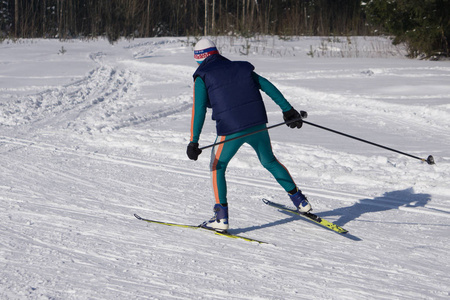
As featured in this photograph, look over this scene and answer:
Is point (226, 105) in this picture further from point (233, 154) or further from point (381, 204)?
point (381, 204)

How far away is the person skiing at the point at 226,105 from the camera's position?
13.1 ft

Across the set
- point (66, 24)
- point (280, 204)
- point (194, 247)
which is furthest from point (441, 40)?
point (66, 24)

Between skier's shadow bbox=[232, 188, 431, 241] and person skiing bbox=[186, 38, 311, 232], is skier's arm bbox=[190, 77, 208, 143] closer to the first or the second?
person skiing bbox=[186, 38, 311, 232]

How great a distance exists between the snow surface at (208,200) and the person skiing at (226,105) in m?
0.64

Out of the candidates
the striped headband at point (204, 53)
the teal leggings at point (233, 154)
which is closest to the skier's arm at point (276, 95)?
the teal leggings at point (233, 154)

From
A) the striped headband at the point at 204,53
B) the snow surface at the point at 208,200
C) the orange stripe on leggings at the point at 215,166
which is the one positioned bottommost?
the snow surface at the point at 208,200

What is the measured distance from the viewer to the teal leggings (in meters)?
4.11

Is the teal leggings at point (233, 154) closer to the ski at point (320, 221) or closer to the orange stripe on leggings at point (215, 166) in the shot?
the orange stripe on leggings at point (215, 166)

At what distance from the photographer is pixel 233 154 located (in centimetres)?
418

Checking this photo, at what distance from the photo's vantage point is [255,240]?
160 inches

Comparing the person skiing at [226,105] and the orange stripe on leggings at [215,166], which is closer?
the person skiing at [226,105]

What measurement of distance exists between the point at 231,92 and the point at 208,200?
1.47 meters

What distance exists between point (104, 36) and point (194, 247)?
2675 centimetres

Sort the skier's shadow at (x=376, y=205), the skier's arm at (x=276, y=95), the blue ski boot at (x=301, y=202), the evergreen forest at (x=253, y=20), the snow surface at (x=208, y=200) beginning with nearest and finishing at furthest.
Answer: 1. the snow surface at (x=208, y=200)
2. the skier's arm at (x=276, y=95)
3. the blue ski boot at (x=301, y=202)
4. the skier's shadow at (x=376, y=205)
5. the evergreen forest at (x=253, y=20)
